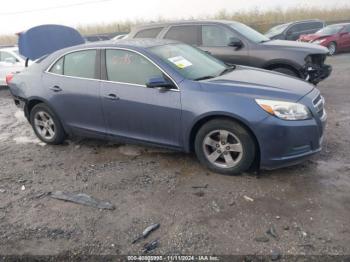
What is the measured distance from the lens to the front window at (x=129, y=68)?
4.71 metres

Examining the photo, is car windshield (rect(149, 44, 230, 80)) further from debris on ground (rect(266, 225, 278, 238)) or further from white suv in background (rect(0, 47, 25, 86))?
white suv in background (rect(0, 47, 25, 86))

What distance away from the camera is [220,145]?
4.41m

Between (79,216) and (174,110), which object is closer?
(79,216)

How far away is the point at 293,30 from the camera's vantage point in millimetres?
19250

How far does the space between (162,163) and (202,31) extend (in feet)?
14.3

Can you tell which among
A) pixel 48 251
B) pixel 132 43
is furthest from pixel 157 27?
pixel 48 251

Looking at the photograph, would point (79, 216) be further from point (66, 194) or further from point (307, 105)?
point (307, 105)

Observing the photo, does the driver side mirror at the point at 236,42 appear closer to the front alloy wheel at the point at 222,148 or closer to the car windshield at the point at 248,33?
the car windshield at the point at 248,33

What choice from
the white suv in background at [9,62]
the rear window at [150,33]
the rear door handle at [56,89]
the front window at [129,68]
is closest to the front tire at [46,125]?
the rear door handle at [56,89]

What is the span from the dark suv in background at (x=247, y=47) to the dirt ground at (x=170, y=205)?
2.50 meters

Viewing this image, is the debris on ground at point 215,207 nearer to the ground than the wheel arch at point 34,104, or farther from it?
nearer to the ground

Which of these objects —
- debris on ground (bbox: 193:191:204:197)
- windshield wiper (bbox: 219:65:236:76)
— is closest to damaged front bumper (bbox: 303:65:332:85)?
windshield wiper (bbox: 219:65:236:76)

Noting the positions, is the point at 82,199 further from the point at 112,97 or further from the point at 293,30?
the point at 293,30

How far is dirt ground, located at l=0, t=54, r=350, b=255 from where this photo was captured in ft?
10.7
